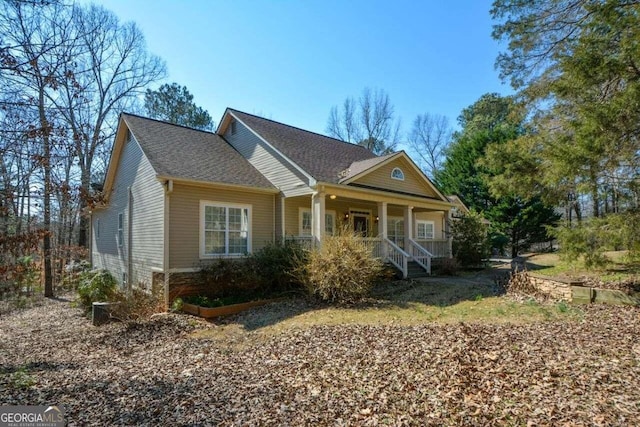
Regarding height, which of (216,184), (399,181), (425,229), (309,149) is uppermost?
(309,149)

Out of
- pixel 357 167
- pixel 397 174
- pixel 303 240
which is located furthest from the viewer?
pixel 397 174

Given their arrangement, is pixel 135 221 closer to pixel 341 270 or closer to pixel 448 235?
pixel 341 270

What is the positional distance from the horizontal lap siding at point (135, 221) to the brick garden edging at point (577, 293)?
405 inches

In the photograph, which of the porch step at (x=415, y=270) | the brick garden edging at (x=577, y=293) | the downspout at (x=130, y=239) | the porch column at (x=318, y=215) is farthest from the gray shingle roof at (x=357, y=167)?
the downspout at (x=130, y=239)

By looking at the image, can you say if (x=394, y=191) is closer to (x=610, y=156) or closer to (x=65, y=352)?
(x=610, y=156)

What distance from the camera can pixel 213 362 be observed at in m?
5.39

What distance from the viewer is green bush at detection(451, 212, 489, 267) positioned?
16938 millimetres

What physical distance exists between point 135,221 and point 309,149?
277 inches

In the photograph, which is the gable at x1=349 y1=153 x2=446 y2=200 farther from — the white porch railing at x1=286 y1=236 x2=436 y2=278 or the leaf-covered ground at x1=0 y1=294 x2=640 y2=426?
the leaf-covered ground at x1=0 y1=294 x2=640 y2=426

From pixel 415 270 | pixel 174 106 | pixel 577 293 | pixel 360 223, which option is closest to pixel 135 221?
pixel 360 223

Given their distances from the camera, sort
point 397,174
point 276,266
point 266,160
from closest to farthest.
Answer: point 276,266 → point 266,160 → point 397,174

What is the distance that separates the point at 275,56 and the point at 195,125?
47.6 feet

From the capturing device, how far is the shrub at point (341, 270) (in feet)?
29.5

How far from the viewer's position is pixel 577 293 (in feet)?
25.3
